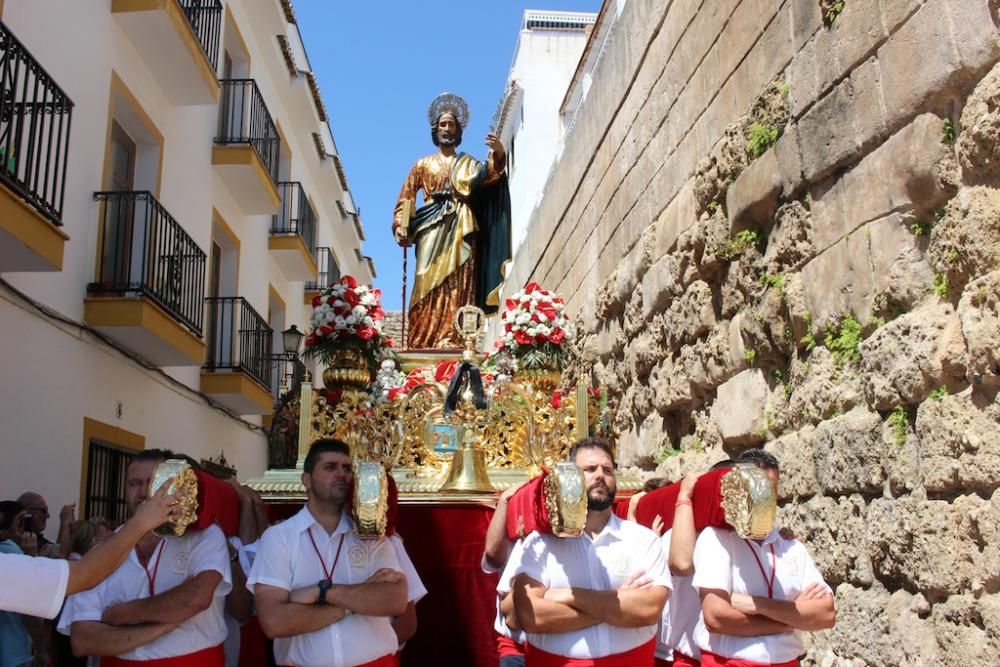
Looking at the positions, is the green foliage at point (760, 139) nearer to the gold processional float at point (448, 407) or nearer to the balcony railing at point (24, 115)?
the gold processional float at point (448, 407)

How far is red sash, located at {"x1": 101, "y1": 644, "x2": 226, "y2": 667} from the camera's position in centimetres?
299

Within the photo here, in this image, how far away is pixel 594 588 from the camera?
311cm

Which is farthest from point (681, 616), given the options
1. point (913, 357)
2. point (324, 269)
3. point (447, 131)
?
point (324, 269)

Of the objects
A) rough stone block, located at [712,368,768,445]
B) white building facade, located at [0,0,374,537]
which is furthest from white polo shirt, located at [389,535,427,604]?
white building facade, located at [0,0,374,537]

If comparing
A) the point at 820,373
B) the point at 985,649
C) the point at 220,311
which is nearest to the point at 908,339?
the point at 820,373

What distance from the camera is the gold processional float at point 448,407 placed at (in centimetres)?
495

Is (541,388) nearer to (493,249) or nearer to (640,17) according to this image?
(493,249)

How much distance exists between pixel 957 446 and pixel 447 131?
5589mm

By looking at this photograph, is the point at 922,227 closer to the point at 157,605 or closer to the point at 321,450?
the point at 321,450

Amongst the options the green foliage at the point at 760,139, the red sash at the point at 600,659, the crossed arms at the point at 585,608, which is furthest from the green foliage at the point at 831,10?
the red sash at the point at 600,659

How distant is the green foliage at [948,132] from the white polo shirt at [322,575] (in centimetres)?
227

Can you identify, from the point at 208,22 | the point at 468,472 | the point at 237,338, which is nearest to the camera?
the point at 468,472

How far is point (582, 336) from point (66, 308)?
4236 mm

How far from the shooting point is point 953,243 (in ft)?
10.2
